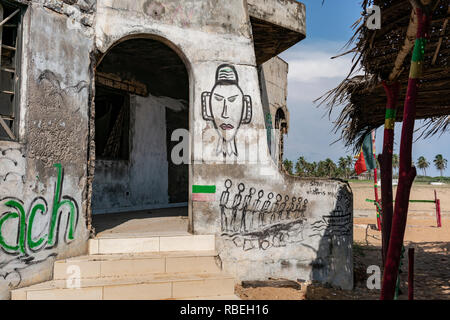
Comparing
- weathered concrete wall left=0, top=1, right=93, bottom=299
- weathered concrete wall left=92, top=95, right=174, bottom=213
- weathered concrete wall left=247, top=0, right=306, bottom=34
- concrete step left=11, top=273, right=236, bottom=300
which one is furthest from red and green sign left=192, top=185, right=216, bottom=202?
weathered concrete wall left=92, top=95, right=174, bottom=213

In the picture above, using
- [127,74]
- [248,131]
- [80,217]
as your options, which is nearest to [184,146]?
[127,74]

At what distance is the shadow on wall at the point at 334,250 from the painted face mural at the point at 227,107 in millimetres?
1969

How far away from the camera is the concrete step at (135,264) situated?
15.3 feet

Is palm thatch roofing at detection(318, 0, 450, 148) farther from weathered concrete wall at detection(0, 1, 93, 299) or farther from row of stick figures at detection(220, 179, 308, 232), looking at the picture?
weathered concrete wall at detection(0, 1, 93, 299)

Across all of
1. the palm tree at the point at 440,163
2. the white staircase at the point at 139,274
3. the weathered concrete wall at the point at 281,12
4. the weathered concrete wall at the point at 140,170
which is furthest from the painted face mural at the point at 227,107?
the palm tree at the point at 440,163

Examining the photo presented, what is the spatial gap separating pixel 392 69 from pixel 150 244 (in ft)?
13.3

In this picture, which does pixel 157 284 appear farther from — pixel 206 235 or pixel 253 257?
pixel 253 257

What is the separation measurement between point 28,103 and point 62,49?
924mm

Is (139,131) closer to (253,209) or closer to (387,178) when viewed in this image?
(253,209)

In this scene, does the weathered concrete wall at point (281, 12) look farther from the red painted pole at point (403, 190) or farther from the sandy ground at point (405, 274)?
the sandy ground at point (405, 274)

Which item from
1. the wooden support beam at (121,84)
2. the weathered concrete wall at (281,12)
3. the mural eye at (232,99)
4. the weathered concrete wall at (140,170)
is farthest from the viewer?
the weathered concrete wall at (140,170)

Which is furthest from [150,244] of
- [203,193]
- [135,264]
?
Answer: [203,193]

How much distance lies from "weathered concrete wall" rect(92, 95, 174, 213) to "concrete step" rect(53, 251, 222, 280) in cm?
369

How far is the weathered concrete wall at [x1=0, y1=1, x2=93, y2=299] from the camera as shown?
14.3 feet
